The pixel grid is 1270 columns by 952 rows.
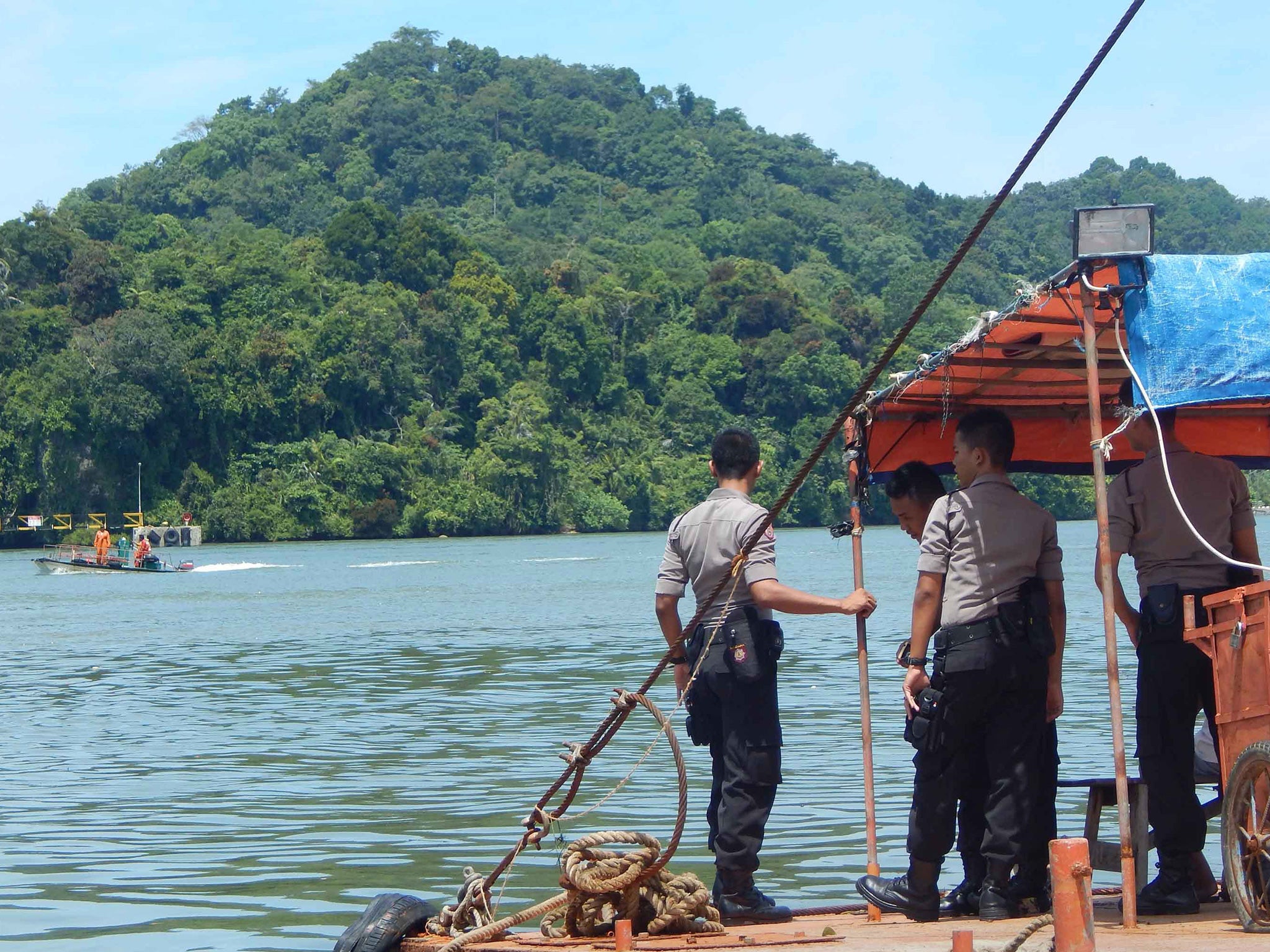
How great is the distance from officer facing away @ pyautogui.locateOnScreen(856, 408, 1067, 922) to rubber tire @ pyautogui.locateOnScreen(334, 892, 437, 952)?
1.98 m

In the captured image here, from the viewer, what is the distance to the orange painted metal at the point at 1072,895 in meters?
4.93

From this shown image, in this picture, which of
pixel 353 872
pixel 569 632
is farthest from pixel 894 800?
pixel 569 632

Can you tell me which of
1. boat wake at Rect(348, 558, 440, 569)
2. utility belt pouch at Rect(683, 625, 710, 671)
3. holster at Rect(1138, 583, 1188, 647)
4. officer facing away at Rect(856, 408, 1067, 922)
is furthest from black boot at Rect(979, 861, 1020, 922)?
boat wake at Rect(348, 558, 440, 569)

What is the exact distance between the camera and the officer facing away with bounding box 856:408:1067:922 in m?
6.23

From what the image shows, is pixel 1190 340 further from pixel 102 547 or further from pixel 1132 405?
pixel 102 547

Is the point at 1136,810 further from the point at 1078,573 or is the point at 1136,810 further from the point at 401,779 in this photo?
the point at 1078,573

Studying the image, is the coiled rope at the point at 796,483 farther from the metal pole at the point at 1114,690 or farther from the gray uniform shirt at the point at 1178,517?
the gray uniform shirt at the point at 1178,517

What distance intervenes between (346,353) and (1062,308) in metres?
81.9

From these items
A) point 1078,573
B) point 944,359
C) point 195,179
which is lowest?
point 1078,573

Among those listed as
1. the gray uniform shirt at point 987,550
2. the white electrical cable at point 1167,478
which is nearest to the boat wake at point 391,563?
the gray uniform shirt at point 987,550

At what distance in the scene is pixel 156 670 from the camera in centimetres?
2462

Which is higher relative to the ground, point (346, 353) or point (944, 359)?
point (346, 353)

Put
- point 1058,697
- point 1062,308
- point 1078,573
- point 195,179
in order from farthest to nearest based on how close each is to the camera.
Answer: point 195,179, point 1078,573, point 1062,308, point 1058,697

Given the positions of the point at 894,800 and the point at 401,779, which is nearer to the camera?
the point at 894,800
